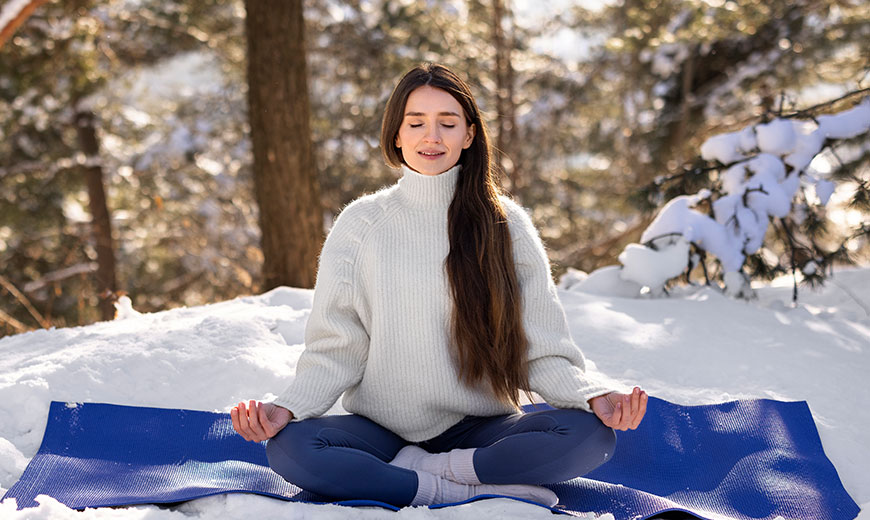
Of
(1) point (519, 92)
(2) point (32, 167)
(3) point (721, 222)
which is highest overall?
(1) point (519, 92)

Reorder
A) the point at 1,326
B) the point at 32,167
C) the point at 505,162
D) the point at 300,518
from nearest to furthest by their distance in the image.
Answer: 1. the point at 300,518
2. the point at 1,326
3. the point at 32,167
4. the point at 505,162

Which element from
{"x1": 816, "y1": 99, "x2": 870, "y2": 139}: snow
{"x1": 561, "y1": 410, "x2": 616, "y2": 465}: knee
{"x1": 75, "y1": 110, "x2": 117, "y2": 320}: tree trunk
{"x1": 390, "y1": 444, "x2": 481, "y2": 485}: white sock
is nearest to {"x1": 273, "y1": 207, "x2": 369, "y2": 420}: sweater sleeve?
{"x1": 390, "y1": 444, "x2": 481, "y2": 485}: white sock

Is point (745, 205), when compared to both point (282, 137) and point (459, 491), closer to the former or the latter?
point (282, 137)

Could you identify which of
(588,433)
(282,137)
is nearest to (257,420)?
(588,433)

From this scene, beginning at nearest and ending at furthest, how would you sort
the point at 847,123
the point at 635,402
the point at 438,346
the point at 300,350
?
the point at 635,402 → the point at 438,346 → the point at 300,350 → the point at 847,123

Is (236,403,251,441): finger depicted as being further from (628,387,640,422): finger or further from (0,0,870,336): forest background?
(0,0,870,336): forest background

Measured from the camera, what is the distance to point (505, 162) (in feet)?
28.8

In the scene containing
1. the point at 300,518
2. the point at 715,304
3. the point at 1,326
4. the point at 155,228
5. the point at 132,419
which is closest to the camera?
the point at 300,518

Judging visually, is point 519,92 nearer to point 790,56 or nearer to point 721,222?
point 790,56

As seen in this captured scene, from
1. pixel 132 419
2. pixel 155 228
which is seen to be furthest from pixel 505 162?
pixel 132 419

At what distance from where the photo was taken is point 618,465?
2.14 m

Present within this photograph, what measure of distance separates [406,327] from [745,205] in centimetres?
265

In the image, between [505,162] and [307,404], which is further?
[505,162]

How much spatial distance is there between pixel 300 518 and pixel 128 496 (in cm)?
46
